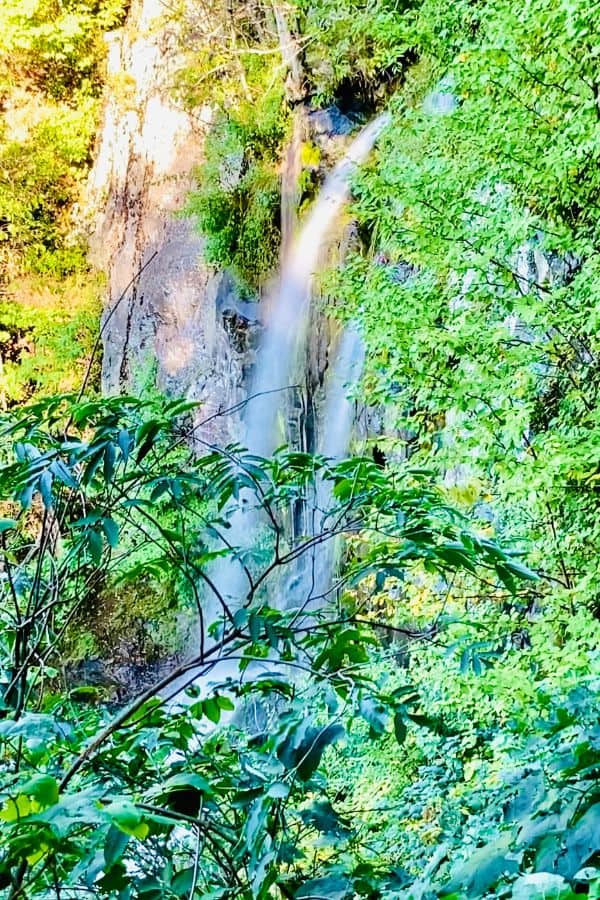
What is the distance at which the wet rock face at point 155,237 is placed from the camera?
24.0 feet

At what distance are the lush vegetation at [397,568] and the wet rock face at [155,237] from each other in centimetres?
183

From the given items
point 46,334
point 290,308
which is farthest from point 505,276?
point 46,334

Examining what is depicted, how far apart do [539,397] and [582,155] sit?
32.3 inches

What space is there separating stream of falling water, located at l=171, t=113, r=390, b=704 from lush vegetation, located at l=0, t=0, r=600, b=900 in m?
0.34

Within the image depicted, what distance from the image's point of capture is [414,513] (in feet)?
3.75

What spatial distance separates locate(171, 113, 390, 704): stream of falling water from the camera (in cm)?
518

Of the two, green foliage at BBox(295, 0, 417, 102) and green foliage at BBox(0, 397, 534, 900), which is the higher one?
green foliage at BBox(295, 0, 417, 102)

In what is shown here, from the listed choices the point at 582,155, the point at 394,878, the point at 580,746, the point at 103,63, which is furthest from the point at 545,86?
the point at 103,63

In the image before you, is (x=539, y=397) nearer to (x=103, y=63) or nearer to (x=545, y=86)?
(x=545, y=86)

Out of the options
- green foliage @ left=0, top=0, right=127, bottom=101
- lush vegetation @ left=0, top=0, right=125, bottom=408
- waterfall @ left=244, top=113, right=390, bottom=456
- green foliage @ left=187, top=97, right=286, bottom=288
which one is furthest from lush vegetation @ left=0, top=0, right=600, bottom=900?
green foliage @ left=0, top=0, right=127, bottom=101

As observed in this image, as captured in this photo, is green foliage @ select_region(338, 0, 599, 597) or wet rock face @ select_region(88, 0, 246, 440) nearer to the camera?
green foliage @ select_region(338, 0, 599, 597)

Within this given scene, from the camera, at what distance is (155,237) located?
8.10 metres

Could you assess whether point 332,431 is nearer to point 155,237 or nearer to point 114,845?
point 155,237

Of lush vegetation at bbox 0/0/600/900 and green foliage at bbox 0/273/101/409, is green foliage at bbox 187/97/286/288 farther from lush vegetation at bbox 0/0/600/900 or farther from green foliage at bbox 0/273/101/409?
green foliage at bbox 0/273/101/409
